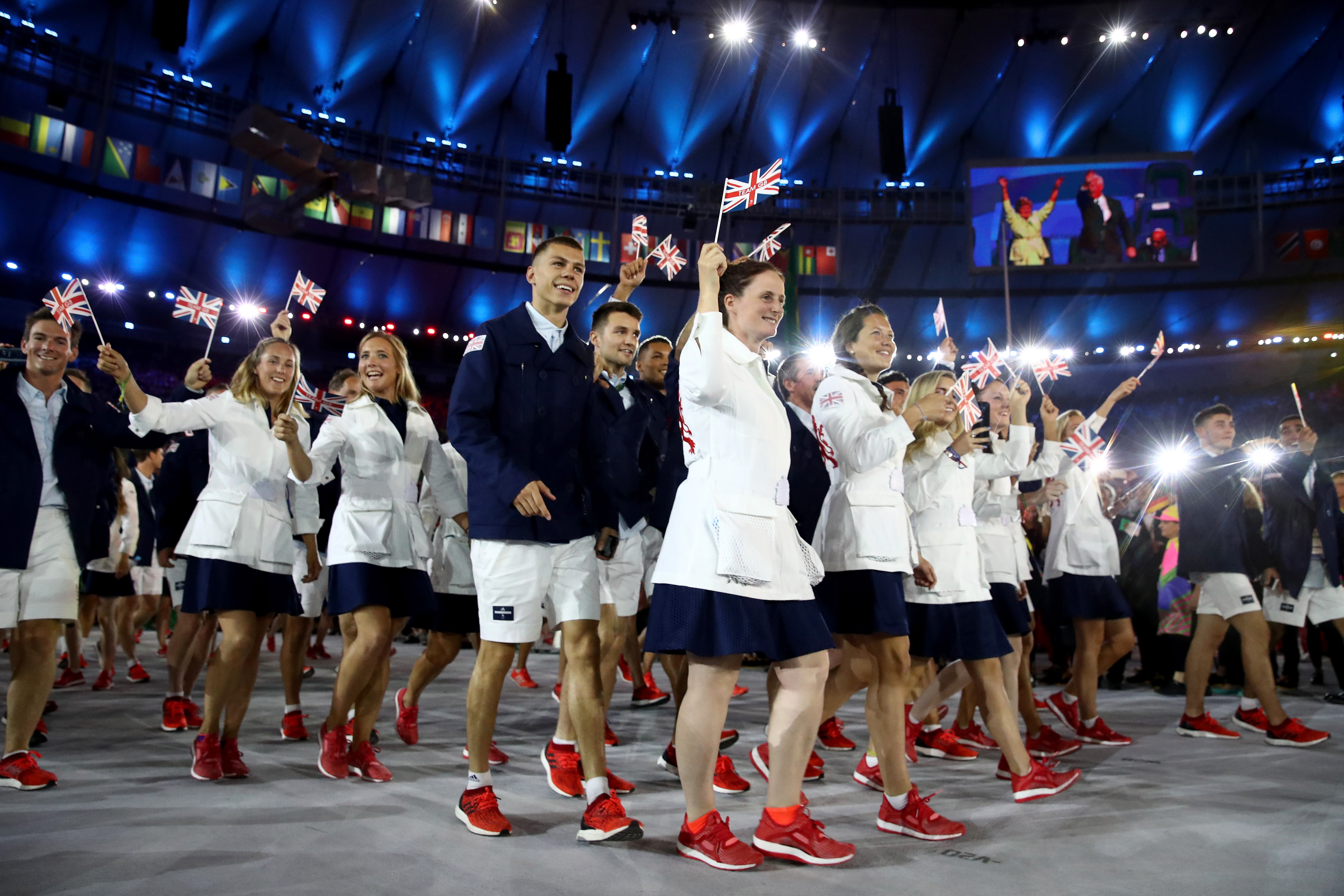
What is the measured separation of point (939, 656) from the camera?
351 cm

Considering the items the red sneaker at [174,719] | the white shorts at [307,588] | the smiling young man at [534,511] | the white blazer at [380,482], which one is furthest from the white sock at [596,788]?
the red sneaker at [174,719]

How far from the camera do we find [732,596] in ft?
7.94

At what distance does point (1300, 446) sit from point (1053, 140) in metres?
19.8

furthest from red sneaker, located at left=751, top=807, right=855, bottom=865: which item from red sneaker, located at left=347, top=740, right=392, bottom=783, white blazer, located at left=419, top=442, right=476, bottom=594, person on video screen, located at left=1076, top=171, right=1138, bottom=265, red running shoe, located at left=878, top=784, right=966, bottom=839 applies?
person on video screen, located at left=1076, top=171, right=1138, bottom=265

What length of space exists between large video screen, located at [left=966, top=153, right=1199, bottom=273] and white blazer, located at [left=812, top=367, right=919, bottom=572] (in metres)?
16.2

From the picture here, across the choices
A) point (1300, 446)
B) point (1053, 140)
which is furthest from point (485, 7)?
point (1300, 446)

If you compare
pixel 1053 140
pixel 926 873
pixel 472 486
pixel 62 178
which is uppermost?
pixel 1053 140

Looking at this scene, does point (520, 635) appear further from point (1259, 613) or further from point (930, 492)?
point (1259, 613)

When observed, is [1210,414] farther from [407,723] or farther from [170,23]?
[170,23]

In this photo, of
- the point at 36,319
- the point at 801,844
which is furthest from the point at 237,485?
the point at 801,844

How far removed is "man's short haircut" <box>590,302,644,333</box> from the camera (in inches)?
156

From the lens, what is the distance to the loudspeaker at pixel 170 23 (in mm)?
15250

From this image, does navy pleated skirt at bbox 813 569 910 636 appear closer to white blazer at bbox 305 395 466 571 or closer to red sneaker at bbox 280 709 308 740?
white blazer at bbox 305 395 466 571

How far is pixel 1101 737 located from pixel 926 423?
218cm
